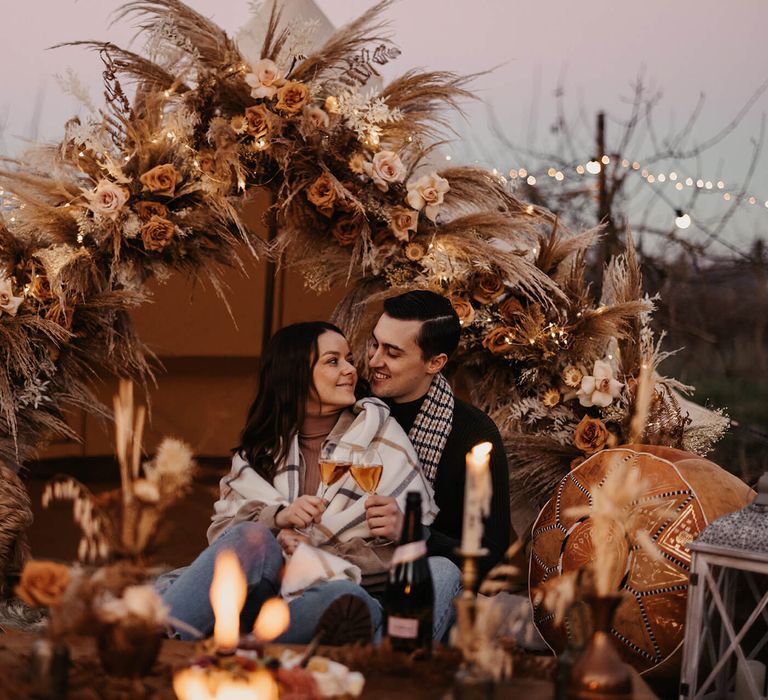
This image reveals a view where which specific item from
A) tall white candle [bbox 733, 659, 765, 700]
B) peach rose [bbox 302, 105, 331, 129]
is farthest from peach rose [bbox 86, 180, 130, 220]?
tall white candle [bbox 733, 659, 765, 700]

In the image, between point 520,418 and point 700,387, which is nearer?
point 520,418

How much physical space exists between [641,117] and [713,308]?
5.47 ft

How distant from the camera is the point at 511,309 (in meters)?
3.62

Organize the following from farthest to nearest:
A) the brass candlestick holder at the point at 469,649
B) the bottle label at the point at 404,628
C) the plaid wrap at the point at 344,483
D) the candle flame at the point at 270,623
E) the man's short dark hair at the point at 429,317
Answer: the man's short dark hair at the point at 429,317 → the plaid wrap at the point at 344,483 → the bottle label at the point at 404,628 → the candle flame at the point at 270,623 → the brass candlestick holder at the point at 469,649

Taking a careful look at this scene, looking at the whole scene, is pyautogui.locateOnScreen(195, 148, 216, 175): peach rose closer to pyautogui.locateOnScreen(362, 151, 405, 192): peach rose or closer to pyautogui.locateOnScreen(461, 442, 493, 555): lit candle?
pyautogui.locateOnScreen(362, 151, 405, 192): peach rose

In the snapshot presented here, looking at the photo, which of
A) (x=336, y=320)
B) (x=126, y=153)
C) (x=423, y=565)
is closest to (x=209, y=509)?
(x=336, y=320)

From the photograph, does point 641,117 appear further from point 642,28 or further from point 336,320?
point 336,320

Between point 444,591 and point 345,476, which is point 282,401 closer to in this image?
point 345,476

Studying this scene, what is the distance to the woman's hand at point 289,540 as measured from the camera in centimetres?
276

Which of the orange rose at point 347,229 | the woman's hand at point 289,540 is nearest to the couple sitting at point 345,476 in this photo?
the woman's hand at point 289,540

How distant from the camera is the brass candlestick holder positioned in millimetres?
1728

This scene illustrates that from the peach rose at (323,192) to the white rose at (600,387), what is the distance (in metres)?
1.00

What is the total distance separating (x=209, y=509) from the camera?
4.45 metres

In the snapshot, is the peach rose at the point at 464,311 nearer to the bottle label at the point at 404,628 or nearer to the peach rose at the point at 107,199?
the peach rose at the point at 107,199
